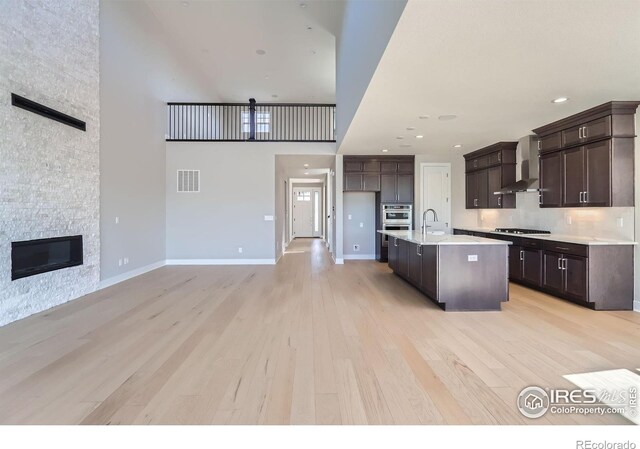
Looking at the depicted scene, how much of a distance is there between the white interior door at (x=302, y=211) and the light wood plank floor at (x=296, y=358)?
10.6 m

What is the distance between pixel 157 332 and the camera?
124 inches

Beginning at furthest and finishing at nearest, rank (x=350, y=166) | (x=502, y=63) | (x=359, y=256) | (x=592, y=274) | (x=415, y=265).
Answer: (x=359, y=256) < (x=350, y=166) < (x=415, y=265) < (x=592, y=274) < (x=502, y=63)

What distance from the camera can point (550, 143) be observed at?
4.79 meters

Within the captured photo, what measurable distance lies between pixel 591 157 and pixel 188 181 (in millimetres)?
7313

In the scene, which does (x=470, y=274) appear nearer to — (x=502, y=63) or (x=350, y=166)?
(x=502, y=63)

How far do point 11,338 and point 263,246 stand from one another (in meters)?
4.74

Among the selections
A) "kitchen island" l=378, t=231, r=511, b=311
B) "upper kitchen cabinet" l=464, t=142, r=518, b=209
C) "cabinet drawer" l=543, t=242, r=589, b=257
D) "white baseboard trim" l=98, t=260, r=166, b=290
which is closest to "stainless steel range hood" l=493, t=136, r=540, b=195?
"upper kitchen cabinet" l=464, t=142, r=518, b=209

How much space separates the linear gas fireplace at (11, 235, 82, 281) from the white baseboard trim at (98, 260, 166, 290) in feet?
2.31

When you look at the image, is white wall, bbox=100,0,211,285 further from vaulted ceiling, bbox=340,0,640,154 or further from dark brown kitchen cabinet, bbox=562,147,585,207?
dark brown kitchen cabinet, bbox=562,147,585,207

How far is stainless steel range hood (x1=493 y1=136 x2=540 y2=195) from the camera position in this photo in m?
5.14

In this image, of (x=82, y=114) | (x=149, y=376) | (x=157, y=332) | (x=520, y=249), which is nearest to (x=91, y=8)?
(x=82, y=114)

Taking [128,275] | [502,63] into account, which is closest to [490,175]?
[502,63]
